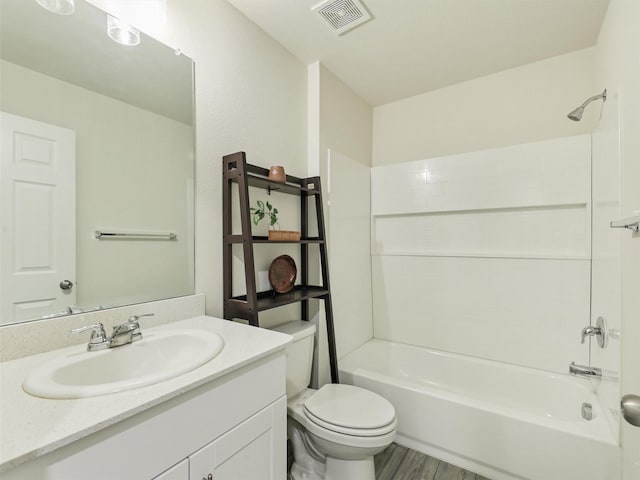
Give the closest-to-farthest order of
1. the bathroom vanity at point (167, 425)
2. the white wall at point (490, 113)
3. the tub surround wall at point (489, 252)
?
1. the bathroom vanity at point (167, 425)
2. the tub surround wall at point (489, 252)
3. the white wall at point (490, 113)

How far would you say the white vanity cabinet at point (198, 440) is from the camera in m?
0.60

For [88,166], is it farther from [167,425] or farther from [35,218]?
[167,425]

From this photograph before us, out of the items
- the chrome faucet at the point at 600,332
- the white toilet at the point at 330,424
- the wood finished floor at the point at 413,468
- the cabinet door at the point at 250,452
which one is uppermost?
the chrome faucet at the point at 600,332

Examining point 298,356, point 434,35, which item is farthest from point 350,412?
point 434,35

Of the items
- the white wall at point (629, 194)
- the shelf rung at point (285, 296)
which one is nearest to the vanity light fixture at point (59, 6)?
the shelf rung at point (285, 296)

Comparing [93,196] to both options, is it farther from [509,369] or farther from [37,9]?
[509,369]

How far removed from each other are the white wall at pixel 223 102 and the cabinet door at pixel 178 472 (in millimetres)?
738

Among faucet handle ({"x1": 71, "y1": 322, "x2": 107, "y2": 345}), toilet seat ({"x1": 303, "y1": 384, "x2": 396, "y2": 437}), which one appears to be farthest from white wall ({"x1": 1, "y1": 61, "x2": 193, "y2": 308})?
toilet seat ({"x1": 303, "y1": 384, "x2": 396, "y2": 437})

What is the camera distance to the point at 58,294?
1.02 m

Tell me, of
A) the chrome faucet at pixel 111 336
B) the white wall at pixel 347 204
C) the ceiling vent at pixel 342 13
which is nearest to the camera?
the chrome faucet at pixel 111 336

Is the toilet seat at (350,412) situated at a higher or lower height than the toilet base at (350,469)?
higher

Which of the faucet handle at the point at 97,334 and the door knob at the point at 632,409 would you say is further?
the faucet handle at the point at 97,334

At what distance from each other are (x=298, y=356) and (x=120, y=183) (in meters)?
1.18

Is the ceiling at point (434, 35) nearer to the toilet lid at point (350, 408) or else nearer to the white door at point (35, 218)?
the white door at point (35, 218)
